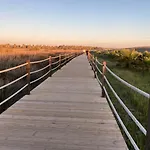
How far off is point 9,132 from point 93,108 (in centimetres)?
277

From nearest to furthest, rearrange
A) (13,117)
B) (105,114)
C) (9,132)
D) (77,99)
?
(9,132), (13,117), (105,114), (77,99)

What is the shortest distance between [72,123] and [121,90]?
8673 mm

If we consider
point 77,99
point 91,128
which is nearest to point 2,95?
point 77,99

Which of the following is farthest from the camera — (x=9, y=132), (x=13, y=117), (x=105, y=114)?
(x=105, y=114)

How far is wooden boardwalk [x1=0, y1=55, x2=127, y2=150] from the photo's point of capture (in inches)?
178

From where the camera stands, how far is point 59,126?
5520 mm

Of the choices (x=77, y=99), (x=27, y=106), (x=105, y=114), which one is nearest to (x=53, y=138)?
(x=105, y=114)

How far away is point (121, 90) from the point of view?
46.4 feet

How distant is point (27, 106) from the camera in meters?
7.27

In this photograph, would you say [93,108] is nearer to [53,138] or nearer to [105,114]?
[105,114]

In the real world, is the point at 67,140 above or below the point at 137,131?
above

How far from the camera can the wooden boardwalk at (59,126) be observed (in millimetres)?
4520

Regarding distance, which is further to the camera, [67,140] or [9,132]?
[9,132]

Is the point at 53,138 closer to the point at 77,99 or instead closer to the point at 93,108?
the point at 93,108
